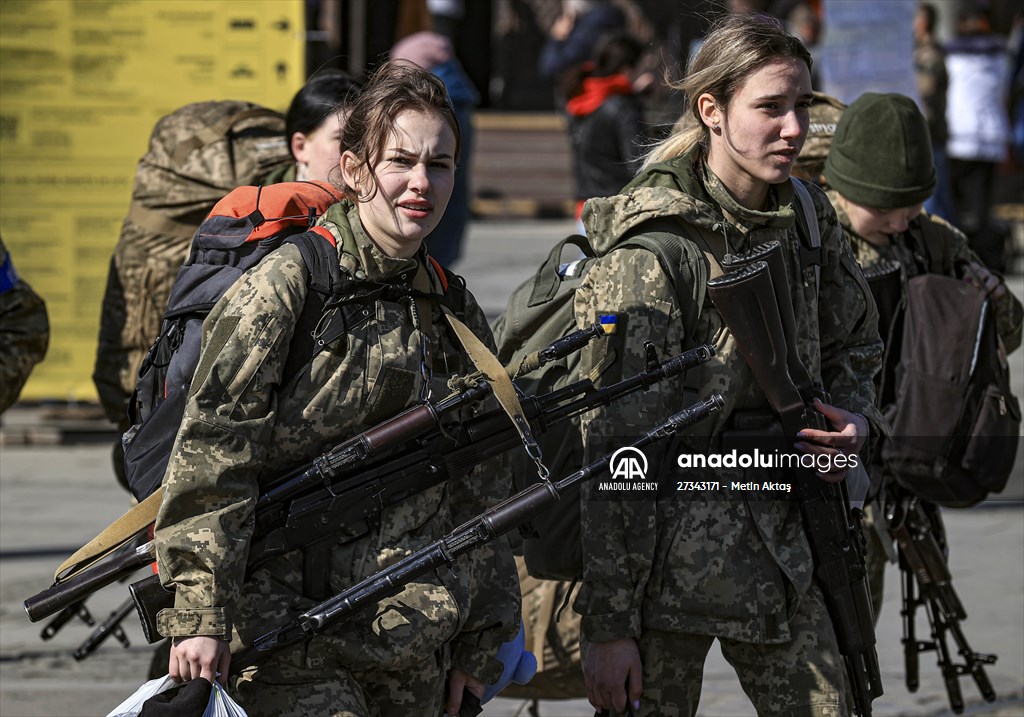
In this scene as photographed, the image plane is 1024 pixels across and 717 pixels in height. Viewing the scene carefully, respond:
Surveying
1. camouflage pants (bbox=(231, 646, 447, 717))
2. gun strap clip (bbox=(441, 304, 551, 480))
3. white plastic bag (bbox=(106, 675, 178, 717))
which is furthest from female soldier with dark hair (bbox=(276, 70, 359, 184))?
white plastic bag (bbox=(106, 675, 178, 717))

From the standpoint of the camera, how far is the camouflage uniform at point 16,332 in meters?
4.89

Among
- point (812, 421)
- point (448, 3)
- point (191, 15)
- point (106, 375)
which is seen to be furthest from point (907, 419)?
point (448, 3)

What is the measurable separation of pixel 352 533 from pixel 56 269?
5.73 meters

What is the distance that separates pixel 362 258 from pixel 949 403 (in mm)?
2257

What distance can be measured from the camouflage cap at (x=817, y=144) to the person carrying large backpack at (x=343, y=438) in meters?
2.17

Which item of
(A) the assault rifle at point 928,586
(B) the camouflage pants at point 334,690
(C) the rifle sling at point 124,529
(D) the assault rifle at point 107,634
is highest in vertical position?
(C) the rifle sling at point 124,529

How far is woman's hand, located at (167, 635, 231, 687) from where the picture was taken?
3.02 meters

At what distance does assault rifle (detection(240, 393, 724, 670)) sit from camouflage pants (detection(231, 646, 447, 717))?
52mm

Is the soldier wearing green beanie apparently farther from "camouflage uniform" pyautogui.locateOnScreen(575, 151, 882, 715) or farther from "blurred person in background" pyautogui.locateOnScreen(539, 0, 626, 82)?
"blurred person in background" pyautogui.locateOnScreen(539, 0, 626, 82)

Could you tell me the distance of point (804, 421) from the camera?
3594 mm

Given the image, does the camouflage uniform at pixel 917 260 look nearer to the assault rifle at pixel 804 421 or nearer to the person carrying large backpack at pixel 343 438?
the assault rifle at pixel 804 421

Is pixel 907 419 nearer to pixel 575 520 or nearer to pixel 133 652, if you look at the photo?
pixel 575 520

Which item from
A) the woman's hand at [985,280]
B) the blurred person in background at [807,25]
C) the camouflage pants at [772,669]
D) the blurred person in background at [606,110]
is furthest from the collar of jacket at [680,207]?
the blurred person in background at [807,25]

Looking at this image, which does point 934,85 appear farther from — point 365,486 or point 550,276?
point 365,486
